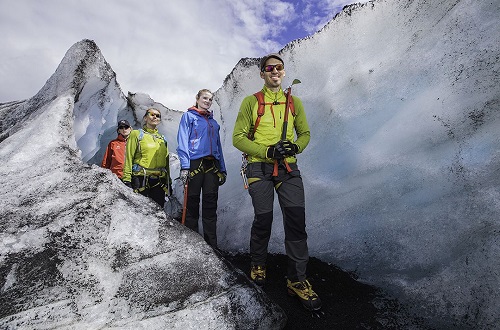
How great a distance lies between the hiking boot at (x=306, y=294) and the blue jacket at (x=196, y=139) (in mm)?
2101

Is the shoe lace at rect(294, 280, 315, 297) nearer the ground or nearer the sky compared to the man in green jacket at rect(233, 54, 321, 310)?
nearer the ground

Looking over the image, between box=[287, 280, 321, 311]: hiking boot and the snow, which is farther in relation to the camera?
box=[287, 280, 321, 311]: hiking boot

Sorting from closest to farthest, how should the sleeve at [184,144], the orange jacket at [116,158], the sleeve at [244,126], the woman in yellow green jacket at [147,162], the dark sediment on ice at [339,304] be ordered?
the dark sediment on ice at [339,304] → the sleeve at [244,126] → the sleeve at [184,144] → the woman in yellow green jacket at [147,162] → the orange jacket at [116,158]

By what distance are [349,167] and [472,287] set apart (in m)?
2.09

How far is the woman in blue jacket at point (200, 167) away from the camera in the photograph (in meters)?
4.41

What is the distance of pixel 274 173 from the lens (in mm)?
3121

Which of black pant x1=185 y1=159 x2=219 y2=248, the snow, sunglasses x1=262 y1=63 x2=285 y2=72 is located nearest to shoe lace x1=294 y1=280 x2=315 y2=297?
the snow

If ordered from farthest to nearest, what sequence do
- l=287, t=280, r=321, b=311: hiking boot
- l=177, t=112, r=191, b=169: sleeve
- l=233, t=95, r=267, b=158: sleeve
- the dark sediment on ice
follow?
l=177, t=112, r=191, b=169: sleeve, l=233, t=95, r=267, b=158: sleeve, l=287, t=280, r=321, b=311: hiking boot, the dark sediment on ice

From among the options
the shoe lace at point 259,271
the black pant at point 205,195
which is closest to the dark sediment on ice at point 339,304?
the shoe lace at point 259,271

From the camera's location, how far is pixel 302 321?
9.03ft

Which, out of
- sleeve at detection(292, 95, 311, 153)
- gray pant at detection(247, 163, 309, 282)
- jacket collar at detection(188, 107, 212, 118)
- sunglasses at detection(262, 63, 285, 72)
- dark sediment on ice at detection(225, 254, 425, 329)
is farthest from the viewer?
jacket collar at detection(188, 107, 212, 118)

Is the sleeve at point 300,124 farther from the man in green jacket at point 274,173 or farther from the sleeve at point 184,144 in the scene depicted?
the sleeve at point 184,144

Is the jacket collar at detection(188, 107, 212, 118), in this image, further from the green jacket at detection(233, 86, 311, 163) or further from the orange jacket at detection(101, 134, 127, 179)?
the orange jacket at detection(101, 134, 127, 179)

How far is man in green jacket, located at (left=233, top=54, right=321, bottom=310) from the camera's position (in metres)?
2.98
